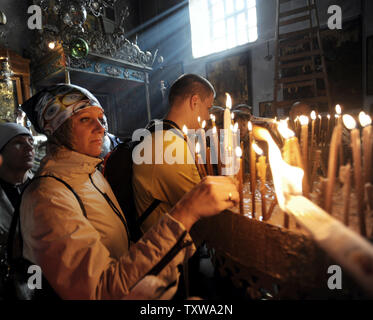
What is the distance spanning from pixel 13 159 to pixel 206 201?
2551 millimetres

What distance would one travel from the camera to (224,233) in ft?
3.21

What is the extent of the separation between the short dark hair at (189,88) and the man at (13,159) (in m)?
1.83

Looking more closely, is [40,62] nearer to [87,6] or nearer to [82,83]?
[82,83]

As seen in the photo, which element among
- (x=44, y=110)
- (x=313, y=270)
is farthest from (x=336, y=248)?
(x=44, y=110)

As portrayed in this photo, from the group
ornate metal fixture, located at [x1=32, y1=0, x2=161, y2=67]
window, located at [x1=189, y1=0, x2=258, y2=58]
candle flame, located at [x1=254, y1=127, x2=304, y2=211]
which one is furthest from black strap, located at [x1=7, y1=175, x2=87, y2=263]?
window, located at [x1=189, y1=0, x2=258, y2=58]

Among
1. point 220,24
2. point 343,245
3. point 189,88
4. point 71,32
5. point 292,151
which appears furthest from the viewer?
point 220,24

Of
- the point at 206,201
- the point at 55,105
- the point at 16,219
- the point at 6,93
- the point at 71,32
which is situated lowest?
the point at 16,219

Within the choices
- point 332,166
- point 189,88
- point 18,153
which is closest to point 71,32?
point 18,153

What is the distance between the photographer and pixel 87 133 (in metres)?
1.44

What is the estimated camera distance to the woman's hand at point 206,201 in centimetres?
89

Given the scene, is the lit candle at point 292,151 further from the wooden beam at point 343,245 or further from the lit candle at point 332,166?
the wooden beam at point 343,245

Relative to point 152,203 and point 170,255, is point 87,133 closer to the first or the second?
point 152,203

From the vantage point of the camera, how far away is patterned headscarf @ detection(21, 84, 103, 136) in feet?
4.55

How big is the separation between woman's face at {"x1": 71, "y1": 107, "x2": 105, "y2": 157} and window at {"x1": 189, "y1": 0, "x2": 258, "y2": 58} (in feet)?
33.4
